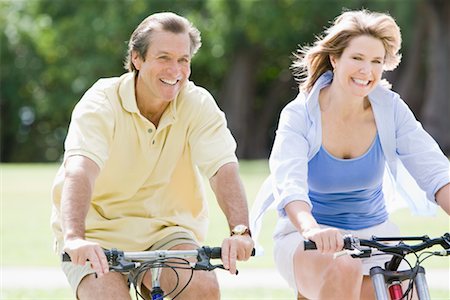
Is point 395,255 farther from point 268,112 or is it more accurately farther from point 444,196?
point 268,112

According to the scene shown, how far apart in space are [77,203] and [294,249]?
1.04m

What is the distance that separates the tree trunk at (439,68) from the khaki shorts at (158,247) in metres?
28.1

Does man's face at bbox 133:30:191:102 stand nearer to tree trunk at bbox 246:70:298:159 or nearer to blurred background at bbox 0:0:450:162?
blurred background at bbox 0:0:450:162

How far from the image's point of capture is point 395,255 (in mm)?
4230

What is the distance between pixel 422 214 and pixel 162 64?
57.5 inches

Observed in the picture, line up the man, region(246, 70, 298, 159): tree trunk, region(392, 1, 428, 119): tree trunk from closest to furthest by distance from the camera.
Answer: the man → region(392, 1, 428, 119): tree trunk → region(246, 70, 298, 159): tree trunk

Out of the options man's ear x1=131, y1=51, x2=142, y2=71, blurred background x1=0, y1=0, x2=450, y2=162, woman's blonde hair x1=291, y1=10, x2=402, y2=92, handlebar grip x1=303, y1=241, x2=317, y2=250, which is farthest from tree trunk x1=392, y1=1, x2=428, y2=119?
handlebar grip x1=303, y1=241, x2=317, y2=250

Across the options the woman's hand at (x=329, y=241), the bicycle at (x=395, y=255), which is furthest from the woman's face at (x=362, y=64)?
the woman's hand at (x=329, y=241)

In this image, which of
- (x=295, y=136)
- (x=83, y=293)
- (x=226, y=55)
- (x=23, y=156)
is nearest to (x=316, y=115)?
(x=295, y=136)

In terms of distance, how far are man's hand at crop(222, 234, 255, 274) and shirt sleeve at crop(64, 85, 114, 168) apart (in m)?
0.80

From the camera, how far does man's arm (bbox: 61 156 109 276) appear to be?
4.00m

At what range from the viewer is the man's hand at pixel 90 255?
3.94 metres

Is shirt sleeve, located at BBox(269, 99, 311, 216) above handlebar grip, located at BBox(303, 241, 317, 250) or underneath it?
above

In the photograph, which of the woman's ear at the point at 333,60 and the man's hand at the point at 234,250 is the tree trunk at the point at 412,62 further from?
the man's hand at the point at 234,250
